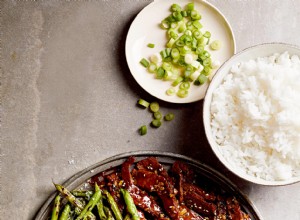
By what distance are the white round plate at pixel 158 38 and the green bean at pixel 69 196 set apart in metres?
0.96

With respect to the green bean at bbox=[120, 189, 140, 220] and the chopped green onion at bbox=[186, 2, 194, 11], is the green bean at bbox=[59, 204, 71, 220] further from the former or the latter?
the chopped green onion at bbox=[186, 2, 194, 11]

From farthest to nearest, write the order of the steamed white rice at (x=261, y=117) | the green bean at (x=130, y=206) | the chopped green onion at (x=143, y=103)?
the chopped green onion at (x=143, y=103)
the green bean at (x=130, y=206)
the steamed white rice at (x=261, y=117)

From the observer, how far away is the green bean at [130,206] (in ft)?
10.8

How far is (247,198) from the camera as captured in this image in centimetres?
340

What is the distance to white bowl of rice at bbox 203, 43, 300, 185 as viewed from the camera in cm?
306

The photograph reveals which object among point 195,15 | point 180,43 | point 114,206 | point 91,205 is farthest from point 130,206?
point 195,15

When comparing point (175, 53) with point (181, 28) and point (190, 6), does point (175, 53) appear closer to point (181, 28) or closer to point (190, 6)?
point (181, 28)

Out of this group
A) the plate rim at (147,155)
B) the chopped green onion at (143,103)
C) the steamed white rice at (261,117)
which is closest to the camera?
the steamed white rice at (261,117)

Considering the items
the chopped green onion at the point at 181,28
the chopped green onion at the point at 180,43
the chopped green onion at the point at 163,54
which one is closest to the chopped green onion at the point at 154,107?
→ the chopped green onion at the point at 163,54

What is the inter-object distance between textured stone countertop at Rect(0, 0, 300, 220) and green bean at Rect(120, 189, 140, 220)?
0.38 metres

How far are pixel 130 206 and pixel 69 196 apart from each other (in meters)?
0.45

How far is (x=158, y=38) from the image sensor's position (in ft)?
11.5

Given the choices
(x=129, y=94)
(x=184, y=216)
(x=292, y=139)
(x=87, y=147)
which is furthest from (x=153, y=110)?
(x=292, y=139)

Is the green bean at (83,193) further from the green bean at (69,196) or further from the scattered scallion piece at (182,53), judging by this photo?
the scattered scallion piece at (182,53)
